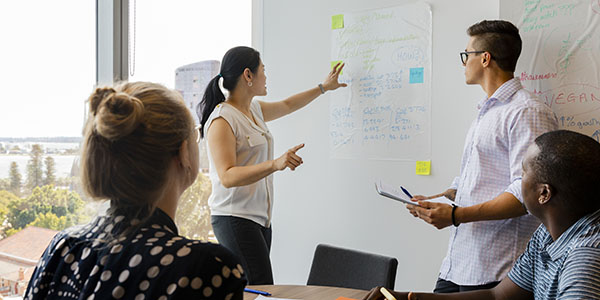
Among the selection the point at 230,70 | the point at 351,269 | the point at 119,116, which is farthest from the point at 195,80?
the point at 119,116

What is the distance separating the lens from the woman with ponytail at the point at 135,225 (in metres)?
0.94

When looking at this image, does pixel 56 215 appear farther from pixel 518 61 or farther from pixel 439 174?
pixel 518 61

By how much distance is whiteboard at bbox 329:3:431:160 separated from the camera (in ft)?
9.24

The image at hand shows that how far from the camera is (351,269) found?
2240 mm

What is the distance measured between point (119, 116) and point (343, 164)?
228 cm

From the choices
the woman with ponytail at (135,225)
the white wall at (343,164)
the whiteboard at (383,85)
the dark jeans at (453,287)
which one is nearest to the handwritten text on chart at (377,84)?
the whiteboard at (383,85)

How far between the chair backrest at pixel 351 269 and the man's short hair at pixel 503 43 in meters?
0.95

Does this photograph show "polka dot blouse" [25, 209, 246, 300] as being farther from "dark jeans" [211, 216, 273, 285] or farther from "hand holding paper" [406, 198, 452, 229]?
"dark jeans" [211, 216, 273, 285]

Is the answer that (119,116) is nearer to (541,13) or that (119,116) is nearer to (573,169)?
(573,169)

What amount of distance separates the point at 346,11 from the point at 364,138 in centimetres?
80

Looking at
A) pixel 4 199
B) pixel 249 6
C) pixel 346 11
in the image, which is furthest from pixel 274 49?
pixel 4 199

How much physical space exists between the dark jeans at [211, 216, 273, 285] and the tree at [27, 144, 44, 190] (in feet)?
3.00

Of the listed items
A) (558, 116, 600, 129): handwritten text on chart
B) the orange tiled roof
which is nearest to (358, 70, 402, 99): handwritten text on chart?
(558, 116, 600, 129): handwritten text on chart

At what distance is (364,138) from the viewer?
3.06 meters
